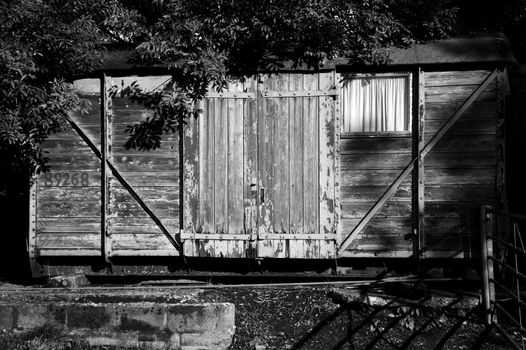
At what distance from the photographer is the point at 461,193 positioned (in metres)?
6.78

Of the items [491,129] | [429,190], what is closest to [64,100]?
[429,190]

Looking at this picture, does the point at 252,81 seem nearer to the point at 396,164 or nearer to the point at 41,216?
the point at 396,164

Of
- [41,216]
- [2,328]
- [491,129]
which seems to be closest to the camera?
[2,328]

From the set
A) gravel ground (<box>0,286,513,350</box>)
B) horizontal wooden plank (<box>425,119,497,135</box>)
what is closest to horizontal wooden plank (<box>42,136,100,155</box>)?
gravel ground (<box>0,286,513,350</box>)

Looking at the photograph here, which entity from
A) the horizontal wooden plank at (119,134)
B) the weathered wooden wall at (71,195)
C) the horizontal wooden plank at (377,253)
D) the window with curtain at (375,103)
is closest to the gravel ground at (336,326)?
the horizontal wooden plank at (377,253)

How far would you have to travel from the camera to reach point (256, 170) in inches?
274

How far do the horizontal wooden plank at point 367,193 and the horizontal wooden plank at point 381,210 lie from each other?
0.05 metres

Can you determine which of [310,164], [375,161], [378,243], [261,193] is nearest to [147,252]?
[261,193]

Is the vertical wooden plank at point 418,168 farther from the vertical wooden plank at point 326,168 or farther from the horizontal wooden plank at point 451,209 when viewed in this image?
the vertical wooden plank at point 326,168

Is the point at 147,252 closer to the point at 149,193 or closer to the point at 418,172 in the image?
the point at 149,193

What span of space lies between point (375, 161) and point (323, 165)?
2.13 feet

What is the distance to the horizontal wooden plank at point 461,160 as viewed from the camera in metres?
6.75

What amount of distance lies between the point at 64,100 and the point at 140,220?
177 cm

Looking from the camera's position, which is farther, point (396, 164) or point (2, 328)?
point (396, 164)
